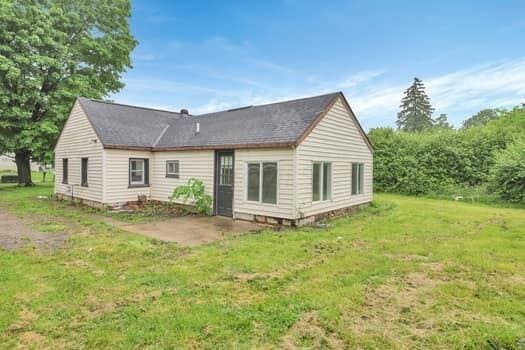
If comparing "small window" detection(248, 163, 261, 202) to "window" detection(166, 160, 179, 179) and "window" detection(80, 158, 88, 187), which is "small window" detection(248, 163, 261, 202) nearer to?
"window" detection(166, 160, 179, 179)

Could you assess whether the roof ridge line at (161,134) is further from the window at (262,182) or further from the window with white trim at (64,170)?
the window at (262,182)

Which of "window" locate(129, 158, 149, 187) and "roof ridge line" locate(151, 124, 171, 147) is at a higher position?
"roof ridge line" locate(151, 124, 171, 147)

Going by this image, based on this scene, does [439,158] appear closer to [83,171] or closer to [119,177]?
[119,177]

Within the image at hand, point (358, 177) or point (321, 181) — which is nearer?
point (321, 181)

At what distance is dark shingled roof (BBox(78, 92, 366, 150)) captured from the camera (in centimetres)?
891

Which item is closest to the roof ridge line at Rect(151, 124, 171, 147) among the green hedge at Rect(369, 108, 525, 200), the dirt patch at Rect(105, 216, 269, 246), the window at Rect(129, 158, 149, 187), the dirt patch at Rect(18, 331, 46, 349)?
the window at Rect(129, 158, 149, 187)

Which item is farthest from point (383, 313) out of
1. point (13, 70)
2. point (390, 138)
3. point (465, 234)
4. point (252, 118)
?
point (13, 70)

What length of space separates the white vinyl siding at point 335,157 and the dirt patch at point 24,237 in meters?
5.87

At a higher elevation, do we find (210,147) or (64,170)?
(210,147)

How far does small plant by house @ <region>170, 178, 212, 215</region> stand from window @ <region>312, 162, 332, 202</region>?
3.55 metres

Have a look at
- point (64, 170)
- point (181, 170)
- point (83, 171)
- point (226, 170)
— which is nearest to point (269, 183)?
point (226, 170)

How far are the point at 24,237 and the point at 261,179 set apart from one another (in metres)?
5.96

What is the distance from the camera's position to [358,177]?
11.4 meters

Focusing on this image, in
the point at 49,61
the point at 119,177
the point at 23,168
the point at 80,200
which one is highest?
the point at 49,61
